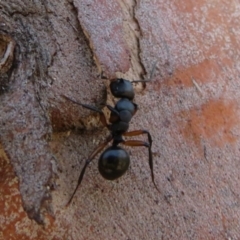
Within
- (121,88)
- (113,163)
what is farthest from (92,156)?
(121,88)

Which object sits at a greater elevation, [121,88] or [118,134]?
[121,88]

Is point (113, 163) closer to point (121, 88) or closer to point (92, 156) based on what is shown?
point (92, 156)

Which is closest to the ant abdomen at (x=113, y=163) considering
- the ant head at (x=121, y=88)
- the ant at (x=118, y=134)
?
the ant at (x=118, y=134)

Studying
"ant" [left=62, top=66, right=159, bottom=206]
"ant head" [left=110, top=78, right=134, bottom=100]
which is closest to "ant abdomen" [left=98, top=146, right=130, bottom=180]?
"ant" [left=62, top=66, right=159, bottom=206]

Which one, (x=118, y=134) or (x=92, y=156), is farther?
(x=118, y=134)

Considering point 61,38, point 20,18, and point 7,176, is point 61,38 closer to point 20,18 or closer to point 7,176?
point 20,18

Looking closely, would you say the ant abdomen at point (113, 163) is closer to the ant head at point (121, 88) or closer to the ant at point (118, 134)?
the ant at point (118, 134)
